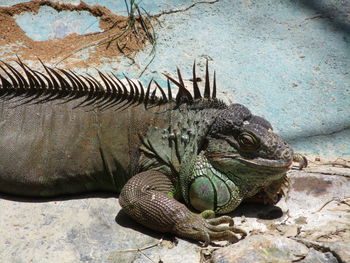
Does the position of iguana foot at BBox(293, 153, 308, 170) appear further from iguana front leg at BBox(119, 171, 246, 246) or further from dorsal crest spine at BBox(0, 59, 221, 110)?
dorsal crest spine at BBox(0, 59, 221, 110)

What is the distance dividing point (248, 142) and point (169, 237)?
3.17 ft

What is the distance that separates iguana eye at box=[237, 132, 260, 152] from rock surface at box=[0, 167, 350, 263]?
606 millimetres

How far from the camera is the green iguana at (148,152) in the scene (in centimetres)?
445

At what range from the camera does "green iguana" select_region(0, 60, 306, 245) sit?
4.45 metres

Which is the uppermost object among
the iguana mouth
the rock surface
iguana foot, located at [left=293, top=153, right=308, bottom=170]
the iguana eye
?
the iguana eye

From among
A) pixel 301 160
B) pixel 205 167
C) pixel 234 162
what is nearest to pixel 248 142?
pixel 234 162

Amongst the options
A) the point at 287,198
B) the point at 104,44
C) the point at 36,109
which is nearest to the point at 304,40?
the point at 104,44

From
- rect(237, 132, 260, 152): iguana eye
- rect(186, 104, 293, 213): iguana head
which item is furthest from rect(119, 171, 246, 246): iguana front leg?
rect(237, 132, 260, 152): iguana eye

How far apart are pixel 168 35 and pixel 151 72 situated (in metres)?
0.96

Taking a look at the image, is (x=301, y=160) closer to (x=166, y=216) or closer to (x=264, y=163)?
(x=264, y=163)

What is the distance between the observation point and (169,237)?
4.41 metres

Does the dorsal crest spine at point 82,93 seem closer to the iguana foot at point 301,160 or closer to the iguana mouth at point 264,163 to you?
the iguana mouth at point 264,163

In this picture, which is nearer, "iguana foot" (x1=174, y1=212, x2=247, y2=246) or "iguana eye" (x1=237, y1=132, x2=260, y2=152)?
"iguana foot" (x1=174, y1=212, x2=247, y2=246)

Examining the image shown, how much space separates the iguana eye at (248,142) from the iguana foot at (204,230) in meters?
0.63
